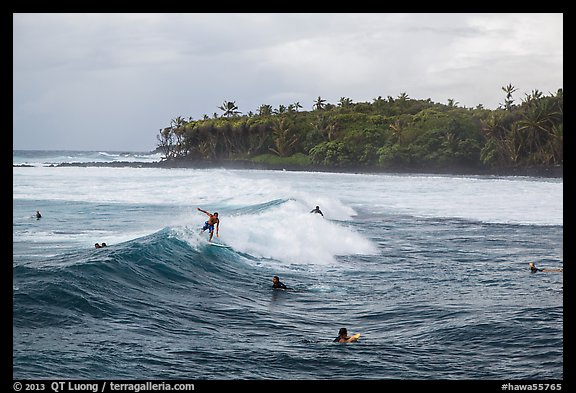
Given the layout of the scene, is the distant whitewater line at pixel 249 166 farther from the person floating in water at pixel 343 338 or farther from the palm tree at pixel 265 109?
the person floating in water at pixel 343 338

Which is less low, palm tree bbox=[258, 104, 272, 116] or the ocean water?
palm tree bbox=[258, 104, 272, 116]

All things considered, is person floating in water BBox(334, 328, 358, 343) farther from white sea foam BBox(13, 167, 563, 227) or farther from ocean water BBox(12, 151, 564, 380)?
white sea foam BBox(13, 167, 563, 227)

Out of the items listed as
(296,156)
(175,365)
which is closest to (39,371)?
(175,365)

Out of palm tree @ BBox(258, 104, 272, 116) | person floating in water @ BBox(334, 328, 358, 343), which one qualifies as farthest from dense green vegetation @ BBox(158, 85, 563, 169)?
person floating in water @ BBox(334, 328, 358, 343)

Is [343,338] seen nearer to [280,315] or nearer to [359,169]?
[280,315]

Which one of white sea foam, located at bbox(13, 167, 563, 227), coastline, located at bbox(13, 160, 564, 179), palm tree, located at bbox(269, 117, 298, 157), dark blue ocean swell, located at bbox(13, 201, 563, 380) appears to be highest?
palm tree, located at bbox(269, 117, 298, 157)

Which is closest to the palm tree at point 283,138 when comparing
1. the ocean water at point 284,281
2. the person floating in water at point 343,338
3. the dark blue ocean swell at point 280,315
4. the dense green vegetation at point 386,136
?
the dense green vegetation at point 386,136

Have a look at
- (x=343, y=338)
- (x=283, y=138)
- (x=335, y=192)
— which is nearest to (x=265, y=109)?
(x=283, y=138)
